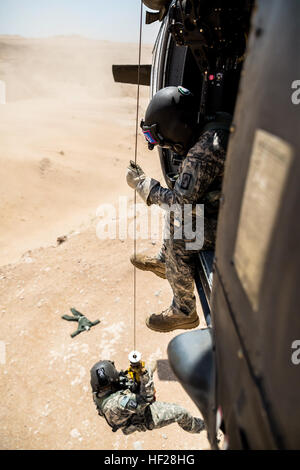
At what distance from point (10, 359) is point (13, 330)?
587 millimetres

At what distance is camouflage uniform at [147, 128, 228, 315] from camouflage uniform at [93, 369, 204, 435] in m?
0.99

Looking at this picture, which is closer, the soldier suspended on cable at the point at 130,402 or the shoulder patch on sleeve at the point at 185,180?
the shoulder patch on sleeve at the point at 185,180

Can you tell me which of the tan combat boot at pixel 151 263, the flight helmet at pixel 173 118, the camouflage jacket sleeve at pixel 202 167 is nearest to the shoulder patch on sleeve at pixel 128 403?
the tan combat boot at pixel 151 263

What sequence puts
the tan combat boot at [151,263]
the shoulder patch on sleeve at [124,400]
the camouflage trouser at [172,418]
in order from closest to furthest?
1. the shoulder patch on sleeve at [124,400]
2. the camouflage trouser at [172,418]
3. the tan combat boot at [151,263]

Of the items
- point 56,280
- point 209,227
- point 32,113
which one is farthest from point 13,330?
point 32,113

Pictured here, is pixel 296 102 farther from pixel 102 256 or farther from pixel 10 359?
pixel 102 256

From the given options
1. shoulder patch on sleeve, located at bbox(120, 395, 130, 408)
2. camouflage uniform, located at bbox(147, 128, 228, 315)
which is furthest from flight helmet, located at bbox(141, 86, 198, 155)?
shoulder patch on sleeve, located at bbox(120, 395, 130, 408)

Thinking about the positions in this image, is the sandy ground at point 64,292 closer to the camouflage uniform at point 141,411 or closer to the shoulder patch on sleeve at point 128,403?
the camouflage uniform at point 141,411

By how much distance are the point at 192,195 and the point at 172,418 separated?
2515 mm

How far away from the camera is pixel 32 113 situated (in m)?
18.7

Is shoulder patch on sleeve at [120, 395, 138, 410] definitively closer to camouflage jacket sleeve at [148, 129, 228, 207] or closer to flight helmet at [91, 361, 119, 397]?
flight helmet at [91, 361, 119, 397]

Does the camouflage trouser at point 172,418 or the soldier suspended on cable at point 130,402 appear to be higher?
the soldier suspended on cable at point 130,402

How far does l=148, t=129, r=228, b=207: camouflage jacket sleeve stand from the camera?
107 inches

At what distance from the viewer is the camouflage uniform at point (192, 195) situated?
8.96 ft
